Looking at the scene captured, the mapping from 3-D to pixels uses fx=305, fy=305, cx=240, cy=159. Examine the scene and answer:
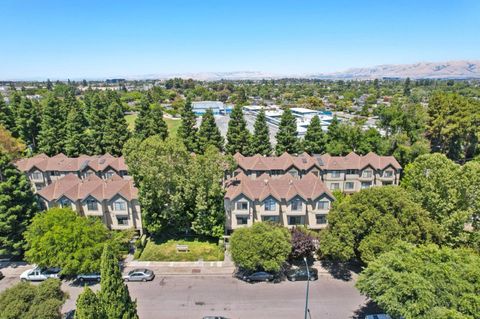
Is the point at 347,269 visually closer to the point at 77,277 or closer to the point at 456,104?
the point at 77,277

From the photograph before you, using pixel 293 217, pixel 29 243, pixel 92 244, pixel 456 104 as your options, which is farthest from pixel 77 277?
pixel 456 104

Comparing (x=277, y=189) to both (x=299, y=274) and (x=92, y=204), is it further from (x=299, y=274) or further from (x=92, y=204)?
(x=92, y=204)

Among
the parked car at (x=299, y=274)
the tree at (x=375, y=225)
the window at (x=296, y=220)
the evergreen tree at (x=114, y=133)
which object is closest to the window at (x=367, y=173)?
the window at (x=296, y=220)

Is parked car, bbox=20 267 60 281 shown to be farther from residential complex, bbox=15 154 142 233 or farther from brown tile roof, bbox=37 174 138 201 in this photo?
brown tile roof, bbox=37 174 138 201

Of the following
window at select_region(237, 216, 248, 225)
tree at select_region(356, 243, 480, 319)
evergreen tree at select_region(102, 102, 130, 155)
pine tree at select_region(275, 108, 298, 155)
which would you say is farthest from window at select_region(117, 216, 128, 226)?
pine tree at select_region(275, 108, 298, 155)

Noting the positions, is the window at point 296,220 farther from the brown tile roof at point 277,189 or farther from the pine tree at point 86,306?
the pine tree at point 86,306

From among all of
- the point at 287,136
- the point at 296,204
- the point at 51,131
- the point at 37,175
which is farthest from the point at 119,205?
the point at 51,131
